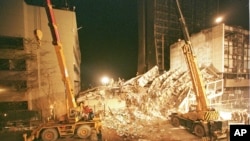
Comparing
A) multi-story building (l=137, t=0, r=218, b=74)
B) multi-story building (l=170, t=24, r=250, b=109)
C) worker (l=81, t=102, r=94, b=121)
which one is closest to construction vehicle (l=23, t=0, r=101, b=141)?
worker (l=81, t=102, r=94, b=121)

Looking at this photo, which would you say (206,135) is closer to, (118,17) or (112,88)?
(112,88)

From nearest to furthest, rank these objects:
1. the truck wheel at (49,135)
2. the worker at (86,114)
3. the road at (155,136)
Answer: the truck wheel at (49,135) → the road at (155,136) → the worker at (86,114)

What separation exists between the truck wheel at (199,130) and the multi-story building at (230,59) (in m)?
10.3

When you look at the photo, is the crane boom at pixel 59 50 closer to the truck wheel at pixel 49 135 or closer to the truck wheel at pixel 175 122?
the truck wheel at pixel 49 135

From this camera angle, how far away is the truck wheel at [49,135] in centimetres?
1158

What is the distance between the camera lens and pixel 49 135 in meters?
11.6

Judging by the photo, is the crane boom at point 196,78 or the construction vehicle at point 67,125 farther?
the crane boom at point 196,78

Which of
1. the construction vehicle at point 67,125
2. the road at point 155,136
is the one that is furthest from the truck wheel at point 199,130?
the construction vehicle at point 67,125

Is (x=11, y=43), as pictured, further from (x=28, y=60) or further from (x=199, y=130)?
(x=199, y=130)

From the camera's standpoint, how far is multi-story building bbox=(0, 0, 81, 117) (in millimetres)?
17953

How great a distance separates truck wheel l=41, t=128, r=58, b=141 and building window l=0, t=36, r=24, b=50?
1007cm

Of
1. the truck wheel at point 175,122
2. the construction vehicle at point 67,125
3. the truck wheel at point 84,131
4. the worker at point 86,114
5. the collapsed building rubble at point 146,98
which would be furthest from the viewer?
the collapsed building rubble at point 146,98

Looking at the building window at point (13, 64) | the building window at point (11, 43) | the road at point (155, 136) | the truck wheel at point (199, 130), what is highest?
the building window at point (11, 43)

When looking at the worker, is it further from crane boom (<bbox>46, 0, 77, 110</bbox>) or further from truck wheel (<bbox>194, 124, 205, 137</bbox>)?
truck wheel (<bbox>194, 124, 205, 137</bbox>)
